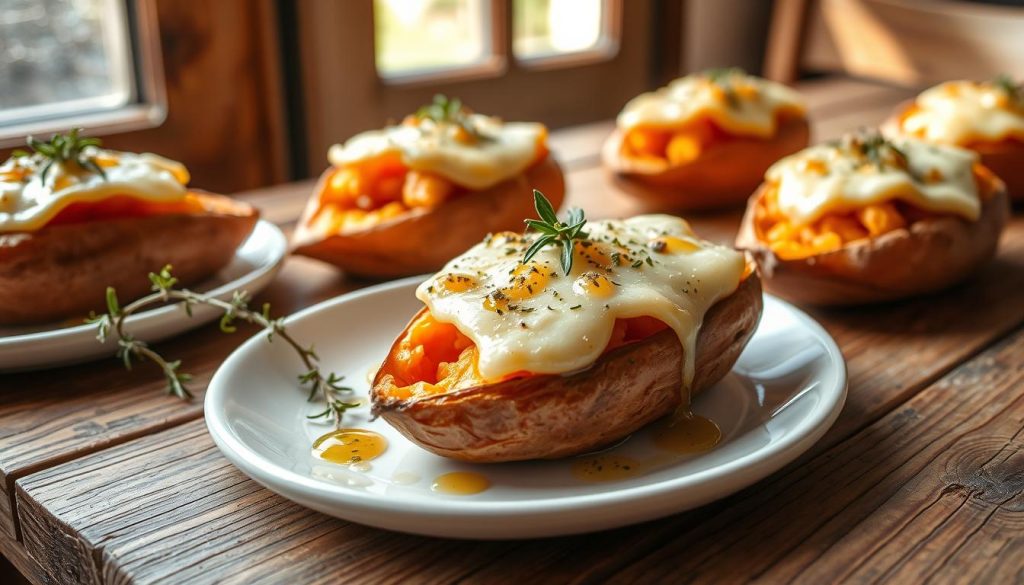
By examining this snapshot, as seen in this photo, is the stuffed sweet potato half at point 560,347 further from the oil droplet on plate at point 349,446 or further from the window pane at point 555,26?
the window pane at point 555,26

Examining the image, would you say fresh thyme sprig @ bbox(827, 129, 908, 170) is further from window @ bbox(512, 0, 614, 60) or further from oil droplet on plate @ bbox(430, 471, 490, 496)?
window @ bbox(512, 0, 614, 60)

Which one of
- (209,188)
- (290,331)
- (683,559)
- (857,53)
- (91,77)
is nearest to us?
(683,559)

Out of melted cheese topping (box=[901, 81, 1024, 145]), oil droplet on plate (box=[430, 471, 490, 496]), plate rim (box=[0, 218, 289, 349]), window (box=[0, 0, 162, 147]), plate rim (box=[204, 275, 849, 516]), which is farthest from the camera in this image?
window (box=[0, 0, 162, 147])

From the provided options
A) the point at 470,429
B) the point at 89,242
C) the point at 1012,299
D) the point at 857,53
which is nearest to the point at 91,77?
the point at 89,242

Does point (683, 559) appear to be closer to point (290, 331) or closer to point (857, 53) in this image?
point (290, 331)

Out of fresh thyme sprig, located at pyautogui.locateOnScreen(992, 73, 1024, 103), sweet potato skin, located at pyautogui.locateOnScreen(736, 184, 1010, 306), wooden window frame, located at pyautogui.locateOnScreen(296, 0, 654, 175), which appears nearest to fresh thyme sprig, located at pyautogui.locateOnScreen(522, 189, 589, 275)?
sweet potato skin, located at pyautogui.locateOnScreen(736, 184, 1010, 306)

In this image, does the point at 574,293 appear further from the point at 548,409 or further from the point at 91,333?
the point at 91,333

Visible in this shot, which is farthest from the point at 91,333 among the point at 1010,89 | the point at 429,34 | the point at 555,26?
the point at 555,26
